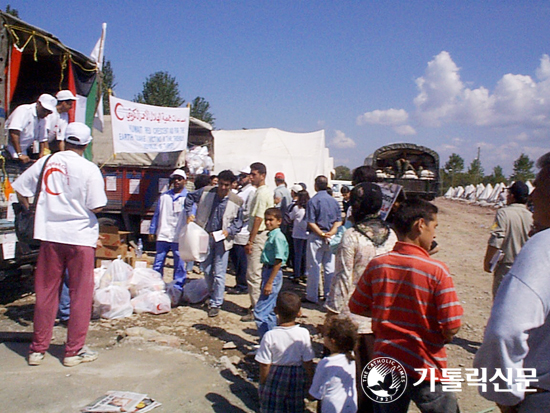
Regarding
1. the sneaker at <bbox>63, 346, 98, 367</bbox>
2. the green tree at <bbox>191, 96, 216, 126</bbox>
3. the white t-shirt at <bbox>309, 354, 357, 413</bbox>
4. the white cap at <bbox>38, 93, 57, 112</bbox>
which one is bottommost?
the sneaker at <bbox>63, 346, 98, 367</bbox>

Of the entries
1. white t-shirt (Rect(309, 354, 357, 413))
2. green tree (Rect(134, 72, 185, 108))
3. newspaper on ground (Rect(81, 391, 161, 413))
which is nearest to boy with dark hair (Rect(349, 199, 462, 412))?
white t-shirt (Rect(309, 354, 357, 413))

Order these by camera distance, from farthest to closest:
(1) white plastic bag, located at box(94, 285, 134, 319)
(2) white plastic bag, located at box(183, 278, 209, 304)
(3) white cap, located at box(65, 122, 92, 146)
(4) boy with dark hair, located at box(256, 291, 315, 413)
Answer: (2) white plastic bag, located at box(183, 278, 209, 304) < (1) white plastic bag, located at box(94, 285, 134, 319) < (3) white cap, located at box(65, 122, 92, 146) < (4) boy with dark hair, located at box(256, 291, 315, 413)

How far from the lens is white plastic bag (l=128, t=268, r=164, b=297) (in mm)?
5777

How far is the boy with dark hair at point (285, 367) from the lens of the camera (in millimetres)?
3025

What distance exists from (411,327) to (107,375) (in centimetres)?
262

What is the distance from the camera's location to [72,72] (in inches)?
267

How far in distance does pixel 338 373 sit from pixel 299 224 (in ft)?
16.3

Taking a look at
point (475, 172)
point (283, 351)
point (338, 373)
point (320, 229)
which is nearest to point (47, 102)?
point (320, 229)

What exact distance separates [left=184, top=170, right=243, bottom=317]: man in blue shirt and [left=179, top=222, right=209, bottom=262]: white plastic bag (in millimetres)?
109

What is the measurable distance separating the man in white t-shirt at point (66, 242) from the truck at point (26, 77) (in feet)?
5.21

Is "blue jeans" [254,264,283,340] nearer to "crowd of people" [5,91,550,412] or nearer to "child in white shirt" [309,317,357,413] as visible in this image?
"crowd of people" [5,91,550,412]

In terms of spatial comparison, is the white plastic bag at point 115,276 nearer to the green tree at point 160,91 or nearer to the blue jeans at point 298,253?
the blue jeans at point 298,253

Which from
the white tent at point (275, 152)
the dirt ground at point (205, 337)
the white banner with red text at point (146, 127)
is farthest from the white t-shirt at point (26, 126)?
the white tent at point (275, 152)

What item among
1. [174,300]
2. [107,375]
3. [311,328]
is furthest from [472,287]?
[107,375]
